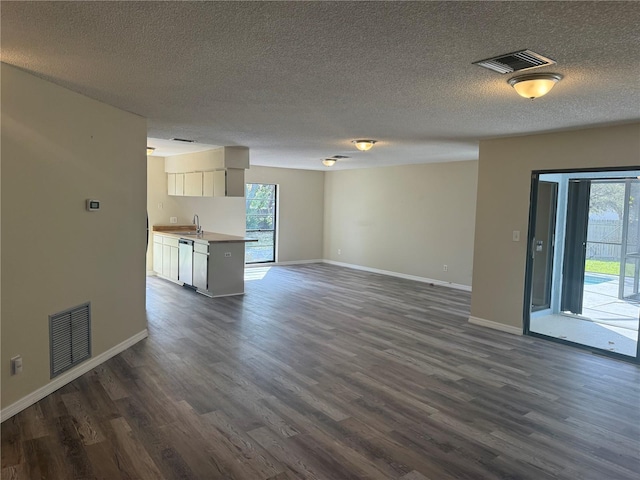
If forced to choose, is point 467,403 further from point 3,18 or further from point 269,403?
point 3,18

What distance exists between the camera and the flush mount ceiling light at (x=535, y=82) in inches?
111

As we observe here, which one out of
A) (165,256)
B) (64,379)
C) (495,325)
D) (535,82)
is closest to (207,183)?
(165,256)

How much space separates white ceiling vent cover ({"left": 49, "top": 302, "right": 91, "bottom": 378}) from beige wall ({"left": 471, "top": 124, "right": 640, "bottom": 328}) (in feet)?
14.5

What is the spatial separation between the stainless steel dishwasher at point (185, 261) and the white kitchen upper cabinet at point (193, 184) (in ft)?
2.83

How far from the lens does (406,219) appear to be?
29.8ft

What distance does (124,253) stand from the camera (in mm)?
4297

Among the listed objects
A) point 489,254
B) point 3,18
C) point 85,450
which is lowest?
point 85,450

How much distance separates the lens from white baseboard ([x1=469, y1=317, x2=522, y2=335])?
17.2 feet

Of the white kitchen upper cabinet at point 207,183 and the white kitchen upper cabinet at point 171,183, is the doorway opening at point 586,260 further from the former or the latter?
the white kitchen upper cabinet at point 171,183

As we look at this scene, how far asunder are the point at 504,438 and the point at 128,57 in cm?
337

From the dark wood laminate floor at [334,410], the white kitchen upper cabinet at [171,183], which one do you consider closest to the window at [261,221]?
the white kitchen upper cabinet at [171,183]

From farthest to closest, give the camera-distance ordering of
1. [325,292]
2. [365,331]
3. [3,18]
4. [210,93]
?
[325,292]
[365,331]
[210,93]
[3,18]

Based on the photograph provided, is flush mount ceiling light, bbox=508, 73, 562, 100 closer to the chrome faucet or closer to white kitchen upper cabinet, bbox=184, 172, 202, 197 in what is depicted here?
white kitchen upper cabinet, bbox=184, 172, 202, 197

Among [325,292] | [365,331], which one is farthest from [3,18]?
[325,292]
